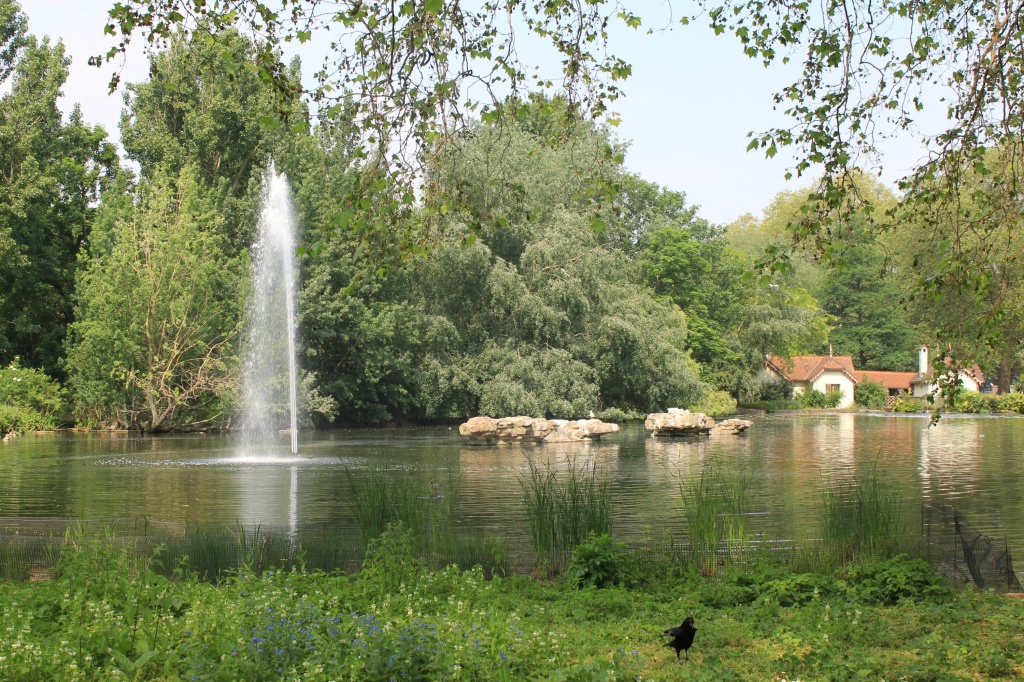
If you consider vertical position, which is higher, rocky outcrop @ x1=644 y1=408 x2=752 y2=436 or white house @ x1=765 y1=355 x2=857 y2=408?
white house @ x1=765 y1=355 x2=857 y2=408

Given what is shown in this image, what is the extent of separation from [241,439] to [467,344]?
10669 mm

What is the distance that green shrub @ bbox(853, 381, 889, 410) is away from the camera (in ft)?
204

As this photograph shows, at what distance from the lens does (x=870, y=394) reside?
62969 mm

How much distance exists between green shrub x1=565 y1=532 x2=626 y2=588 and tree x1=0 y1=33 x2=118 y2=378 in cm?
3074

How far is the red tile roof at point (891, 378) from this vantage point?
66.5 metres

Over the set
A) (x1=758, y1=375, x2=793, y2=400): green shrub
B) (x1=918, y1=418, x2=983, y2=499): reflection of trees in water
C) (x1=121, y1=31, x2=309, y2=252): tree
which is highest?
(x1=121, y1=31, x2=309, y2=252): tree

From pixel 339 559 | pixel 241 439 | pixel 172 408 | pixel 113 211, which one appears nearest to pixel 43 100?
pixel 113 211

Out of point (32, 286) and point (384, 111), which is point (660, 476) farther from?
point (32, 286)

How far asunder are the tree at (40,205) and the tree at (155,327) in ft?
8.05

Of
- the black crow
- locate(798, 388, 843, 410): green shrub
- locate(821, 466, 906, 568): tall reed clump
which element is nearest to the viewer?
the black crow

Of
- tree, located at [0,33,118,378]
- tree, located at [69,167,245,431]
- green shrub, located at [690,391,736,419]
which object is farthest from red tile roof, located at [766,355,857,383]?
tree, located at [0,33,118,378]

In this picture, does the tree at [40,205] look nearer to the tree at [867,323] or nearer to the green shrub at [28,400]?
the green shrub at [28,400]

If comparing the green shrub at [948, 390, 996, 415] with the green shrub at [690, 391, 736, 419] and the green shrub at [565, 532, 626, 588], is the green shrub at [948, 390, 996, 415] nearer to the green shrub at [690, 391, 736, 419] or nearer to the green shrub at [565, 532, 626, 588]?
the green shrub at [690, 391, 736, 419]

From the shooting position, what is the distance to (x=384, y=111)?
6.62 meters
